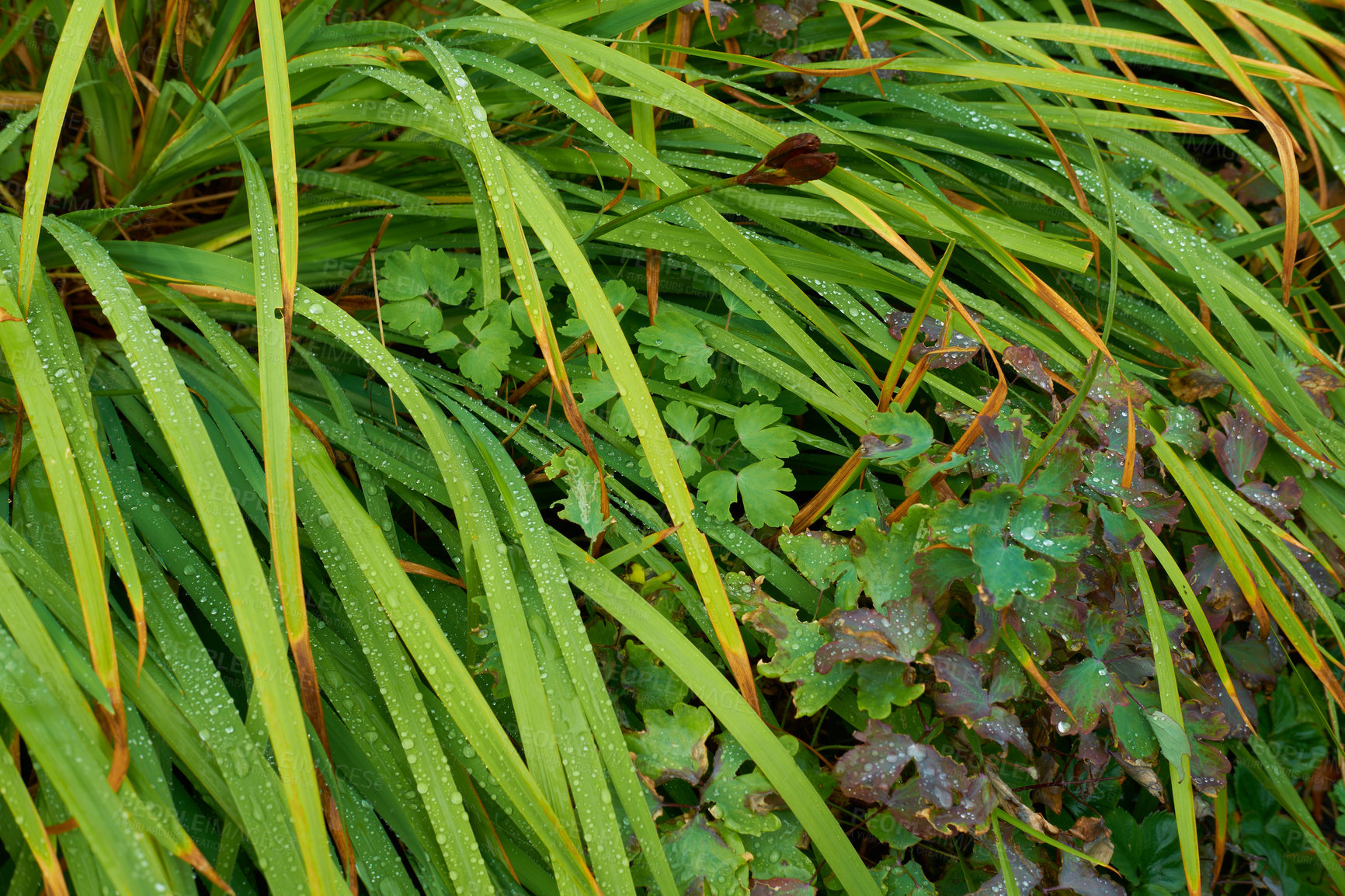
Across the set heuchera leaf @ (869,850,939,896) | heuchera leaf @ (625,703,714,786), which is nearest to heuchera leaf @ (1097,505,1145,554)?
heuchera leaf @ (869,850,939,896)

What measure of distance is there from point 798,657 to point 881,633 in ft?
0.38

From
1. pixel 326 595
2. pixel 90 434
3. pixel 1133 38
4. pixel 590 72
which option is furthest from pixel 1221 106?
pixel 90 434

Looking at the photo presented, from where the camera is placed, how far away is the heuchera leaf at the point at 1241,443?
134cm

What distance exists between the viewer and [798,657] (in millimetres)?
1062

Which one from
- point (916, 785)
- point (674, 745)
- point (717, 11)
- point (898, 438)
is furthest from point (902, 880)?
point (717, 11)

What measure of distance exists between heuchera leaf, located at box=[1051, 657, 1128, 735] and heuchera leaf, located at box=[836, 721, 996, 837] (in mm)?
155

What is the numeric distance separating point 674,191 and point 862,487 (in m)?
0.58

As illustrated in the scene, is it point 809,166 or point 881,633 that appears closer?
point 809,166

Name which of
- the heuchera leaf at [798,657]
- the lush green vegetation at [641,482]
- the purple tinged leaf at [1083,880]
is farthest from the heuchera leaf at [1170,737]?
the heuchera leaf at [798,657]

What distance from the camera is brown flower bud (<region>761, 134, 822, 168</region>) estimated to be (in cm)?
92

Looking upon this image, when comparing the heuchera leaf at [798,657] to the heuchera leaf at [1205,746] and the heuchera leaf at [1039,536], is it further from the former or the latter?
the heuchera leaf at [1205,746]

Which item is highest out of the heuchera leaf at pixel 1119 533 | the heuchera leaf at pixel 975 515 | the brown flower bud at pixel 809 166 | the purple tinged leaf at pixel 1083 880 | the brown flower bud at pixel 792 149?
the brown flower bud at pixel 792 149

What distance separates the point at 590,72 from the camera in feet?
4.91

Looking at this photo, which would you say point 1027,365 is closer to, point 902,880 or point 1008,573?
point 1008,573
